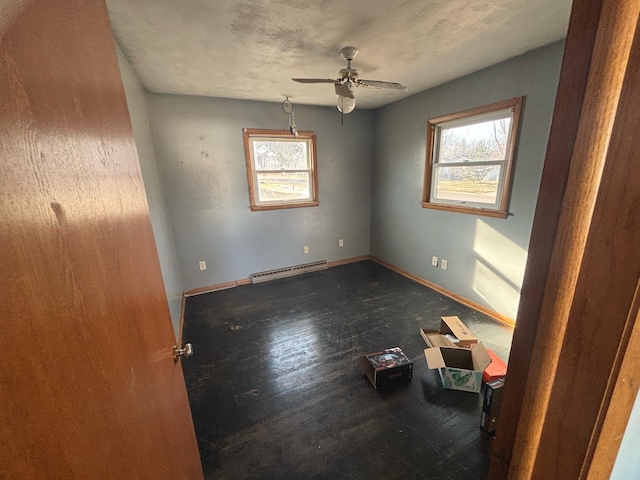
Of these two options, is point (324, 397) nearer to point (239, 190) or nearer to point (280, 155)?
point (239, 190)

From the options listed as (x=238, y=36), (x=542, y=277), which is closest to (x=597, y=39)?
(x=542, y=277)

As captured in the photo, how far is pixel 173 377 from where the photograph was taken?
0.94 m

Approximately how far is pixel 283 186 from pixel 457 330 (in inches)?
107

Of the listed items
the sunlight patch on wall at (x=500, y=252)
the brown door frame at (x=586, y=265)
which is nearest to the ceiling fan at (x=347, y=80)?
the sunlight patch on wall at (x=500, y=252)

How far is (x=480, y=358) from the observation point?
70.9 inches

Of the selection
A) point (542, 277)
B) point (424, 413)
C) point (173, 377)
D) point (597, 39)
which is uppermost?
point (597, 39)

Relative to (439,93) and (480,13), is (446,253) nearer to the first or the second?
(439,93)

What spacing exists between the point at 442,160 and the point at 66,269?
133 inches

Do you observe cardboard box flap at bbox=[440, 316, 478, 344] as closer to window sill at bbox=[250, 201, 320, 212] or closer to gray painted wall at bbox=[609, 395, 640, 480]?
gray painted wall at bbox=[609, 395, 640, 480]

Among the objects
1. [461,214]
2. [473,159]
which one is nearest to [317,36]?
[473,159]

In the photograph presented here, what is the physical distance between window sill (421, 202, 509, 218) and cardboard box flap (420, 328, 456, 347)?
1.28 m

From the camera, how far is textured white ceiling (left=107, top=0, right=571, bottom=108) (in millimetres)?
1467

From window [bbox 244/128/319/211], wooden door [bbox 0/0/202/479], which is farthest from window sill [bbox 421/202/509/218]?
wooden door [bbox 0/0/202/479]

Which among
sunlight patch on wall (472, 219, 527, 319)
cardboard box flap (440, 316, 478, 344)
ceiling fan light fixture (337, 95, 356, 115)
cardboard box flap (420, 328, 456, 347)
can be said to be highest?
ceiling fan light fixture (337, 95, 356, 115)
